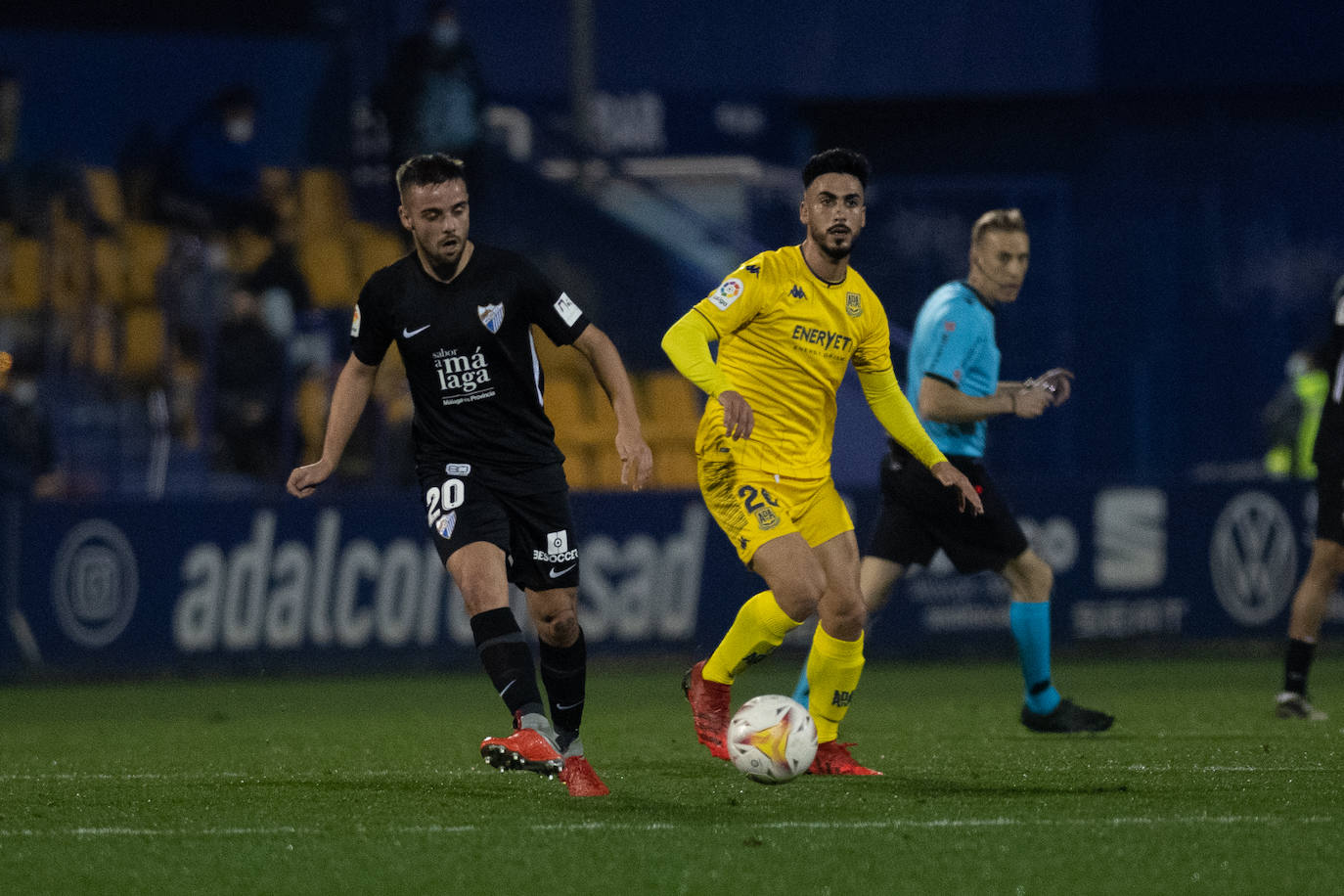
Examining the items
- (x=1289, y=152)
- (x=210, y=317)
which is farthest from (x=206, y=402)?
(x=1289, y=152)

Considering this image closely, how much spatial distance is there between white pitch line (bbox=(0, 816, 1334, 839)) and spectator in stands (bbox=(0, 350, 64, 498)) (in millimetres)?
9000

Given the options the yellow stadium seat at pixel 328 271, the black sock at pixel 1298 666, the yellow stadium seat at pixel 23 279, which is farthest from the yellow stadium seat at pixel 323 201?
the black sock at pixel 1298 666

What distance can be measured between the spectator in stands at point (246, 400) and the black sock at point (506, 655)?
892 centimetres

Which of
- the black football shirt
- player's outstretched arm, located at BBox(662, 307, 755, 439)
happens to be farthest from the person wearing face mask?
the black football shirt

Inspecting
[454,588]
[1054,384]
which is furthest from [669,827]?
[454,588]

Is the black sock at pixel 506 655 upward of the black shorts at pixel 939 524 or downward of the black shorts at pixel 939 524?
downward

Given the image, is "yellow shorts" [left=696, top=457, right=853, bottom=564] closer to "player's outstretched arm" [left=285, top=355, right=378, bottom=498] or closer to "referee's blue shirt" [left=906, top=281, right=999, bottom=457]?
"player's outstretched arm" [left=285, top=355, right=378, bottom=498]

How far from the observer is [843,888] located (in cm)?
451

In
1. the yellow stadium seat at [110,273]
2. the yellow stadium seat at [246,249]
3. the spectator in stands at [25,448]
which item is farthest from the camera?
the yellow stadium seat at [110,273]

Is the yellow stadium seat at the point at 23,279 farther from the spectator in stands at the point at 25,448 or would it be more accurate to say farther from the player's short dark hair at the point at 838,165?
the player's short dark hair at the point at 838,165

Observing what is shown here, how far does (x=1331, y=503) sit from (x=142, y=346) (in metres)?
10.3

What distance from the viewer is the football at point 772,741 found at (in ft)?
20.0

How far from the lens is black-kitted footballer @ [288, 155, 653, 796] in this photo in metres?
6.05

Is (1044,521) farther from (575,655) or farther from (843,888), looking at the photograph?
(843,888)
